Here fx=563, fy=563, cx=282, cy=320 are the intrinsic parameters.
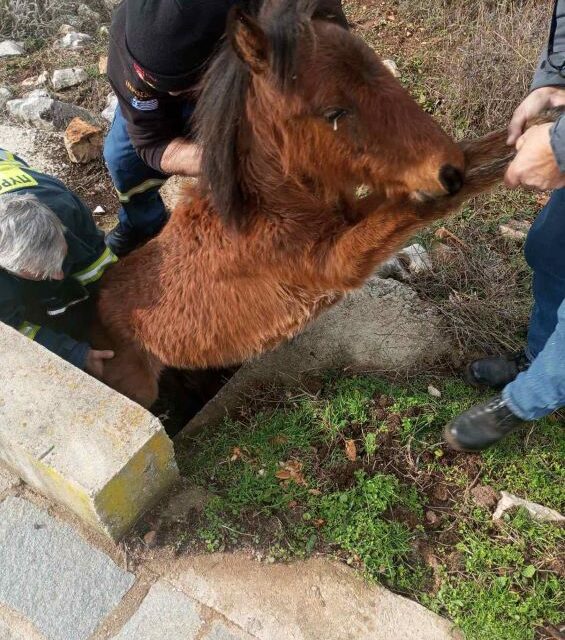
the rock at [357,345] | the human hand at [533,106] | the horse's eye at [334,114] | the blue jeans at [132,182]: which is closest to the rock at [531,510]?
the rock at [357,345]

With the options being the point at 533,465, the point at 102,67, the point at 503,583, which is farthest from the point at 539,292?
the point at 102,67

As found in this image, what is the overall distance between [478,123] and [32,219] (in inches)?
148

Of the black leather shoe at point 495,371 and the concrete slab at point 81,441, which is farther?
the black leather shoe at point 495,371

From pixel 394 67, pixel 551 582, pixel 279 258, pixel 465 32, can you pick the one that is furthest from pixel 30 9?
pixel 551 582

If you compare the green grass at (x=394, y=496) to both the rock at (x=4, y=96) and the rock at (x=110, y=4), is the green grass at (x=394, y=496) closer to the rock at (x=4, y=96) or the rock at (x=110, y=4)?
the rock at (x=4, y=96)

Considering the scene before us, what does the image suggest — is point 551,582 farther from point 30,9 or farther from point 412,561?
point 30,9

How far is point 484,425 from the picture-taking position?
2.72 meters

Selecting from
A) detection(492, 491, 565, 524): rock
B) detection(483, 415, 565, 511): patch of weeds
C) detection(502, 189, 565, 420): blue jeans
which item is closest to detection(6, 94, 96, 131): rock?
detection(502, 189, 565, 420): blue jeans

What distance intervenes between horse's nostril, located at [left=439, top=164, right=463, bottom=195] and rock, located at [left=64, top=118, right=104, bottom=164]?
376cm

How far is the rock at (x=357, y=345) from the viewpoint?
342 centimetres

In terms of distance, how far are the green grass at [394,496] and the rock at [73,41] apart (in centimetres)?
513

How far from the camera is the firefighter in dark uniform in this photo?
2.39 meters

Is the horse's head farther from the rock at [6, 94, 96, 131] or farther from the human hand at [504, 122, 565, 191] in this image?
the rock at [6, 94, 96, 131]

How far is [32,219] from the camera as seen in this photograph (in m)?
2.78
